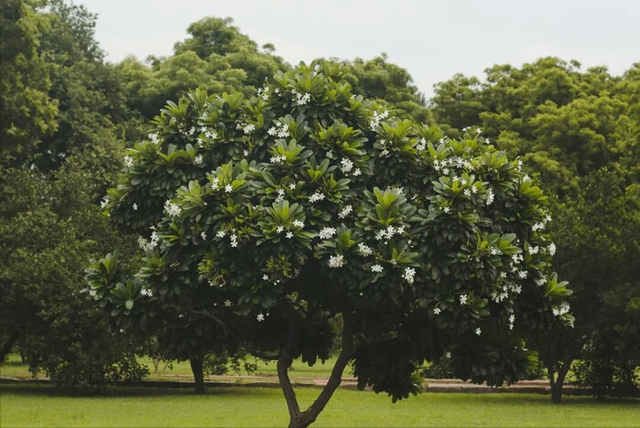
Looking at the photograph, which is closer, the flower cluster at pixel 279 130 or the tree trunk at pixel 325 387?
the flower cluster at pixel 279 130

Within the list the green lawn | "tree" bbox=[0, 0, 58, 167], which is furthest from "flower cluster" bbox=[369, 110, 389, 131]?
"tree" bbox=[0, 0, 58, 167]

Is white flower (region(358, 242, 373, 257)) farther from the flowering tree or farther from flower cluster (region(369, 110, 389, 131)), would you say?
flower cluster (region(369, 110, 389, 131))

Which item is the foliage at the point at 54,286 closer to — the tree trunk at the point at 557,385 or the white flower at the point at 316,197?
the tree trunk at the point at 557,385

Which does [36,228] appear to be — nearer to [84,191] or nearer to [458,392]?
[84,191]

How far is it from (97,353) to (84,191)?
4.83 meters

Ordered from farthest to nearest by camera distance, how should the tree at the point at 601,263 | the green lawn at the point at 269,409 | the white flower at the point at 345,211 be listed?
the tree at the point at 601,263 < the green lawn at the point at 269,409 < the white flower at the point at 345,211

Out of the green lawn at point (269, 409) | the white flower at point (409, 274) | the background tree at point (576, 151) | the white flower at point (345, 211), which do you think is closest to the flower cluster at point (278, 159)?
the white flower at point (345, 211)

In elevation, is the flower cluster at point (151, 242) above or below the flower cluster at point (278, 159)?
below

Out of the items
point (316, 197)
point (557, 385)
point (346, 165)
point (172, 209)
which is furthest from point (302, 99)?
point (557, 385)

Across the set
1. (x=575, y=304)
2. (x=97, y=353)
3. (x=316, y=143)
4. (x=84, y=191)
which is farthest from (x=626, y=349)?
(x=316, y=143)

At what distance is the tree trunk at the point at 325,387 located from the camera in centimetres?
980

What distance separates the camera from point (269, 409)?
22031mm

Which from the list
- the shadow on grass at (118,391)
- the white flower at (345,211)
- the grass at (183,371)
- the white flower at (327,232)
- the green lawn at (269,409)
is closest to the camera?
the white flower at (327,232)

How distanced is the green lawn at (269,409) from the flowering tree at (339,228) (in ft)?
33.1
